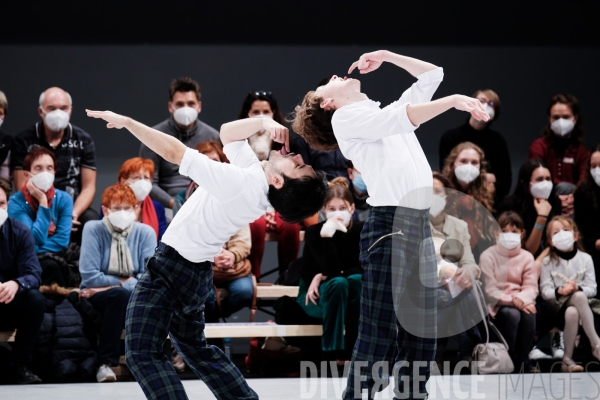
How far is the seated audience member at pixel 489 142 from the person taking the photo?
6.93 m

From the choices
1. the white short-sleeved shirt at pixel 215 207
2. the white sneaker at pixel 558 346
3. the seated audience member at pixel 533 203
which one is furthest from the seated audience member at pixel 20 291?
the white sneaker at pixel 558 346

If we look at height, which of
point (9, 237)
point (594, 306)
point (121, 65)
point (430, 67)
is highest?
point (121, 65)

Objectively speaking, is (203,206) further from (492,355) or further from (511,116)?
(511,116)

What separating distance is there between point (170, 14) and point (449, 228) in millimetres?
3435

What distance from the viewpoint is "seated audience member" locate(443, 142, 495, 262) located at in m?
6.21

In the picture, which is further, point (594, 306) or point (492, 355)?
point (594, 306)

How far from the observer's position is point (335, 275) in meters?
5.66

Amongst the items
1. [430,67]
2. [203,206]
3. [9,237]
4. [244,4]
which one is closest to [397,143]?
[430,67]

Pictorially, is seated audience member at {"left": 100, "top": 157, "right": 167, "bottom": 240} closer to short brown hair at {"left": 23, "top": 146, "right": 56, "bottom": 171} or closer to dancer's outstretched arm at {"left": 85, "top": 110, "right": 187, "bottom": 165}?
short brown hair at {"left": 23, "top": 146, "right": 56, "bottom": 171}

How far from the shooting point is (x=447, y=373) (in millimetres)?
5520

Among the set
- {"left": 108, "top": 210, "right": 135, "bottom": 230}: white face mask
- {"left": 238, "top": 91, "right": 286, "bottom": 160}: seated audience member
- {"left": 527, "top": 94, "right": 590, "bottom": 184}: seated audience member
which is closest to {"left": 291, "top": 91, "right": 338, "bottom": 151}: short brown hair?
{"left": 108, "top": 210, "right": 135, "bottom": 230}: white face mask

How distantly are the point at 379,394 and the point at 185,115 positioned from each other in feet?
Answer: 9.64

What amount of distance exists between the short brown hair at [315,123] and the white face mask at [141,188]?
2776mm

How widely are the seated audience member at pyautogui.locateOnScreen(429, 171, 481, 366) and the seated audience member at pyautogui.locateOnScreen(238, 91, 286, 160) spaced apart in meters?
1.34
